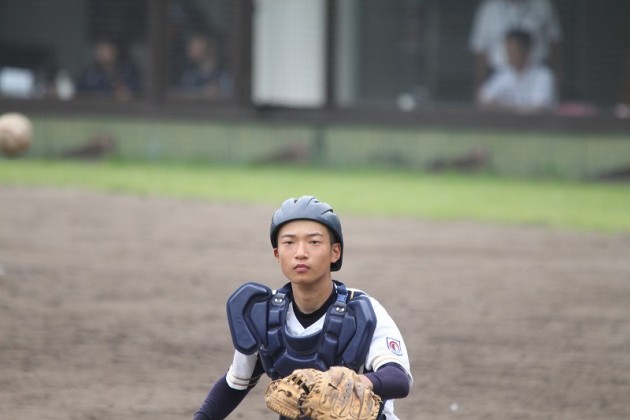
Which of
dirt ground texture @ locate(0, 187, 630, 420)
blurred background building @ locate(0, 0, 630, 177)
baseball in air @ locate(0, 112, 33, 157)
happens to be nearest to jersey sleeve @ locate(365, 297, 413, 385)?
dirt ground texture @ locate(0, 187, 630, 420)

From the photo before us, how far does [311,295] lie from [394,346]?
0.81ft

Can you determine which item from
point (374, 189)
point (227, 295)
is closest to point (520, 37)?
point (374, 189)

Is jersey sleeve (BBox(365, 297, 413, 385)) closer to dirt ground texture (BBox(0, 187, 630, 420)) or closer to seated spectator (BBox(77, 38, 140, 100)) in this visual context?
dirt ground texture (BBox(0, 187, 630, 420))

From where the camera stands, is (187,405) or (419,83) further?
(419,83)

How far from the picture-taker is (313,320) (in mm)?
3037

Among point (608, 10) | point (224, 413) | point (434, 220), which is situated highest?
point (608, 10)

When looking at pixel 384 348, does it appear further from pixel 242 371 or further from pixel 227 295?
pixel 227 295

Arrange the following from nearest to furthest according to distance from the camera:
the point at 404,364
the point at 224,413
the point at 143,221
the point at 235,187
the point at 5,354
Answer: the point at 404,364, the point at 224,413, the point at 5,354, the point at 143,221, the point at 235,187

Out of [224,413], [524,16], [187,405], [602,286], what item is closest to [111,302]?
[187,405]

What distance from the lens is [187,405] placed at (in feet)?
14.8

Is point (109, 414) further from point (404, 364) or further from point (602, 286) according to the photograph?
point (602, 286)

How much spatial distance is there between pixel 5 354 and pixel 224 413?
2.43 m

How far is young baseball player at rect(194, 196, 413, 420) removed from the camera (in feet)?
9.61

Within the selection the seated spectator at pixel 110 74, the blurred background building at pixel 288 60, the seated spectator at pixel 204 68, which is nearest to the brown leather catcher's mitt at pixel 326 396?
the blurred background building at pixel 288 60
